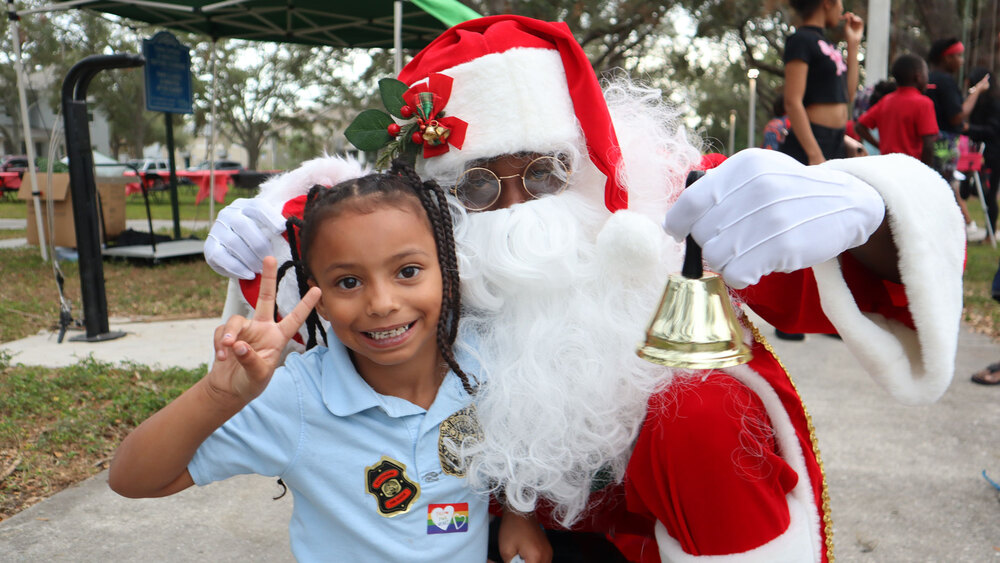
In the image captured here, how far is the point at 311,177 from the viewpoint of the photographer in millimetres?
2070

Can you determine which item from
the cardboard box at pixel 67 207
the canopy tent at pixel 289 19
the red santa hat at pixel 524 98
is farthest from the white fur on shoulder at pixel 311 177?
the cardboard box at pixel 67 207

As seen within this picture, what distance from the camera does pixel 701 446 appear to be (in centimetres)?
133

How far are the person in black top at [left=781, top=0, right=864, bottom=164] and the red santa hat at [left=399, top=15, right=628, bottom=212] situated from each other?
8.76 feet

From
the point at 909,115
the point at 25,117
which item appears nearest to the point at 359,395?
the point at 909,115

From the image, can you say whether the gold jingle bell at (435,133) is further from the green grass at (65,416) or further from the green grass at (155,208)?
the green grass at (155,208)

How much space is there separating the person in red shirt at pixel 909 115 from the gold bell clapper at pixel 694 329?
20.0 ft

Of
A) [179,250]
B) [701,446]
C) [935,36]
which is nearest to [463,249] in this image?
[701,446]

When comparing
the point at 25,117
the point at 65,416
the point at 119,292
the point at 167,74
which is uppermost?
the point at 167,74

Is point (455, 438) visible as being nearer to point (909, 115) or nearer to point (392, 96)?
point (392, 96)

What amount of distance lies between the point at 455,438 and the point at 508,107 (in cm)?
76

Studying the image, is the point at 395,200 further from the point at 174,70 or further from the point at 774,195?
the point at 174,70

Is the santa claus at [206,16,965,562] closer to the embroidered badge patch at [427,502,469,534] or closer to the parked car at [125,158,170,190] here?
the embroidered badge patch at [427,502,469,534]

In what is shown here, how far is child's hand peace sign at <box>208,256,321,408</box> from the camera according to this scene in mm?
1244

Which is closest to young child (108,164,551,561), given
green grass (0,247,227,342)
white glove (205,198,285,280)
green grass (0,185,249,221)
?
white glove (205,198,285,280)
